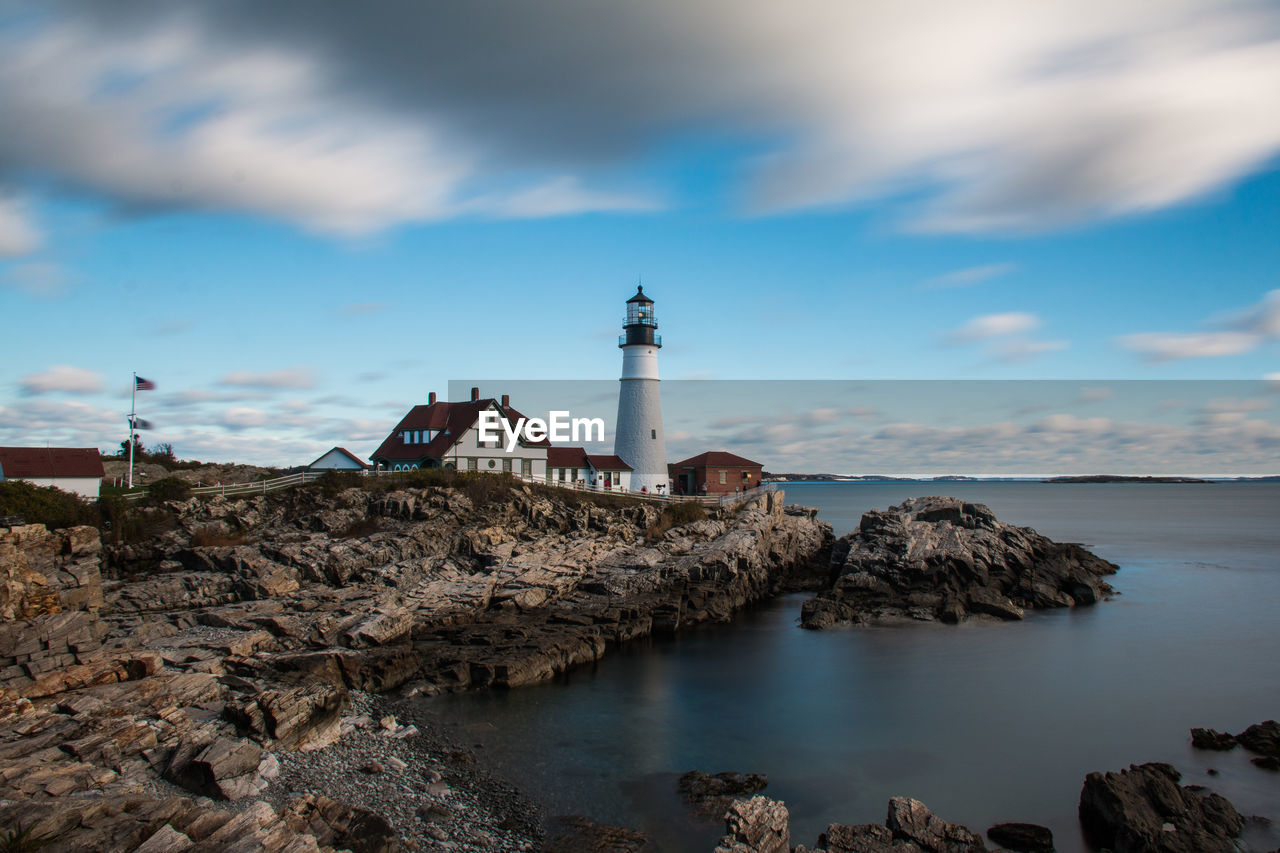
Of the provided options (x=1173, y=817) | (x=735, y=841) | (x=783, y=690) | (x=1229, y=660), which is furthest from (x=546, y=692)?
(x=1229, y=660)

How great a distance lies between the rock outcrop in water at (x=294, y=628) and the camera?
9492 mm

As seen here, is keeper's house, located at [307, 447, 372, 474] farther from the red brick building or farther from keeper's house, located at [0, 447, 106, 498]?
the red brick building

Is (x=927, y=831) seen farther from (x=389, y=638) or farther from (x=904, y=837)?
(x=389, y=638)

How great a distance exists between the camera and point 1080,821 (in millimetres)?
11000

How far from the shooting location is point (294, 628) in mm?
18453

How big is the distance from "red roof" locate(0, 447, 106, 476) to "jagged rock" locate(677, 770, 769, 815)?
26.3 metres

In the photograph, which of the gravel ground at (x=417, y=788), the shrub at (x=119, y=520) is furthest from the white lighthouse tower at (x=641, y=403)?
the gravel ground at (x=417, y=788)

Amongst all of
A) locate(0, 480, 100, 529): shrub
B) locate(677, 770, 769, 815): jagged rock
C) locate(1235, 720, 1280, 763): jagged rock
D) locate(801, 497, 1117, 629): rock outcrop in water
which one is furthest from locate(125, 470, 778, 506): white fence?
locate(1235, 720, 1280, 763): jagged rock

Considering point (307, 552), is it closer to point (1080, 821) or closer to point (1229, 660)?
point (1080, 821)

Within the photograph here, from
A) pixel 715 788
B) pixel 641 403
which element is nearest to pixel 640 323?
pixel 641 403

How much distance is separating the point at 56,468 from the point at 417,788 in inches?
947

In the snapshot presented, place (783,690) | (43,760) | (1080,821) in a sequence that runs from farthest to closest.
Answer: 1. (783,690)
2. (1080,821)
3. (43,760)

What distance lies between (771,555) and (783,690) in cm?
1569

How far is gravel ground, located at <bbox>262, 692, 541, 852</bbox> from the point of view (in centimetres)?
1009
